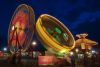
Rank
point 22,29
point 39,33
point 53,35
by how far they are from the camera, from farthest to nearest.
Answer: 1. point 53,35
2. point 39,33
3. point 22,29

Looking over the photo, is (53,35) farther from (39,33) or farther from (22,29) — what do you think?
(22,29)

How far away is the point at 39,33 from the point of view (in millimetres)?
43719

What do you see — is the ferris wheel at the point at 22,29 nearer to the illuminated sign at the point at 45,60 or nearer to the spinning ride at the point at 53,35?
the spinning ride at the point at 53,35

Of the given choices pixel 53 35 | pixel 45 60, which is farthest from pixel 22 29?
pixel 45 60

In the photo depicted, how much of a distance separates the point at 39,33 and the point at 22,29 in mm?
2978

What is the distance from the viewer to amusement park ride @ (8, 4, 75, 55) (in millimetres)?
40562

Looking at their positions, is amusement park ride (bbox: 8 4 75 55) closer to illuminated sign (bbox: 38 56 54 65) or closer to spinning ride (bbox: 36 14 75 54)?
spinning ride (bbox: 36 14 75 54)

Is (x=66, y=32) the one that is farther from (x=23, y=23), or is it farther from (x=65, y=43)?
(x=23, y=23)

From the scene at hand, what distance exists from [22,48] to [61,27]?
10220 mm

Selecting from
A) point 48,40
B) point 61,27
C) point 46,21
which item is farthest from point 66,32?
point 48,40

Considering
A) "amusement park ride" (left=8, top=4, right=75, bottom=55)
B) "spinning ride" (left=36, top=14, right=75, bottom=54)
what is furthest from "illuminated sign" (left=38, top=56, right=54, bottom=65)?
"spinning ride" (left=36, top=14, right=75, bottom=54)

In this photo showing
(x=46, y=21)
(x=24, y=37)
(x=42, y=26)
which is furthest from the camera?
(x=46, y=21)

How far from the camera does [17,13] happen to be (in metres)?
46.1

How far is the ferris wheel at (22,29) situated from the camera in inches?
1578
